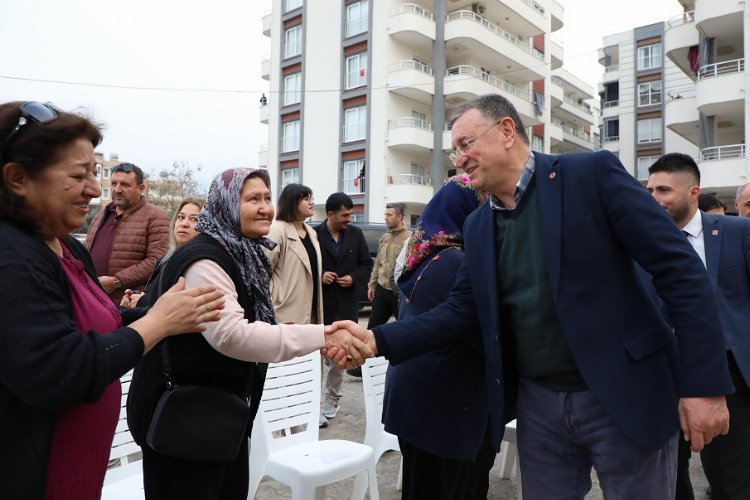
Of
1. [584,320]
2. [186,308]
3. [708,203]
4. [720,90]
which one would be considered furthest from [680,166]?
[720,90]

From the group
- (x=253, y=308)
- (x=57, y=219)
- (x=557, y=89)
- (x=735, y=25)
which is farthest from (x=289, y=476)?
(x=557, y=89)

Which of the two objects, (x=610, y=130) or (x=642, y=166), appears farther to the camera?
(x=610, y=130)

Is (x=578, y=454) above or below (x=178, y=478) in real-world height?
above

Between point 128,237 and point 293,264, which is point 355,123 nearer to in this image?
point 293,264

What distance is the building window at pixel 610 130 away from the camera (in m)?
45.6

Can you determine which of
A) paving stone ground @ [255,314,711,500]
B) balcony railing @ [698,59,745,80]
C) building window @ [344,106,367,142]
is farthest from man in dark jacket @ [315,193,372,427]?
building window @ [344,106,367,142]

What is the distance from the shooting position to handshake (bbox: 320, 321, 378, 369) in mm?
2625

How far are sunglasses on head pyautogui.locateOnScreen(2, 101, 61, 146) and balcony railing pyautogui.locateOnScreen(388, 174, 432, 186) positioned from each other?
85.9 feet

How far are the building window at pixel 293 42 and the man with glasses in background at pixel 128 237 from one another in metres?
29.5

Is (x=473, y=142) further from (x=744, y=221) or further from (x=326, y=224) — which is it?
(x=326, y=224)

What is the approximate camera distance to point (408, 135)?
27.5 meters

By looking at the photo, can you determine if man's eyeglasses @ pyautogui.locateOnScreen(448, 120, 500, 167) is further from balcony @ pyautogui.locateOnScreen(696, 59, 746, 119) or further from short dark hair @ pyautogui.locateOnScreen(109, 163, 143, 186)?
balcony @ pyautogui.locateOnScreen(696, 59, 746, 119)

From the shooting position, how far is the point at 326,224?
6.24m

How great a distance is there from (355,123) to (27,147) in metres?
28.8
